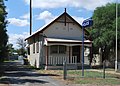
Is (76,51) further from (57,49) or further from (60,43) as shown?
(60,43)

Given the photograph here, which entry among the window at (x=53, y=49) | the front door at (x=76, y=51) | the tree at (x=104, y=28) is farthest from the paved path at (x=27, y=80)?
the tree at (x=104, y=28)

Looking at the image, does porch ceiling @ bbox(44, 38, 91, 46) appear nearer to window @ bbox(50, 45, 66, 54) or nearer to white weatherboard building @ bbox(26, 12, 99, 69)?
white weatherboard building @ bbox(26, 12, 99, 69)

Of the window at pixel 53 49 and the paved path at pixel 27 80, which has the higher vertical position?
the window at pixel 53 49

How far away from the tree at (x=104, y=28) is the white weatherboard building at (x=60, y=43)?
2.26 metres

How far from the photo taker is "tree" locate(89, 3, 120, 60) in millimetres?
39781

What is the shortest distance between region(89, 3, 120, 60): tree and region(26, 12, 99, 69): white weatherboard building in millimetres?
2256

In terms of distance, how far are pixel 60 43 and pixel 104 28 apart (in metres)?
6.61

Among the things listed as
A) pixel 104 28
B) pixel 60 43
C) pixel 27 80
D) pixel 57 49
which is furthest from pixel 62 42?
pixel 27 80

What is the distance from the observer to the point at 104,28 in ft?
133

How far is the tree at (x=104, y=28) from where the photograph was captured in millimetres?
39781

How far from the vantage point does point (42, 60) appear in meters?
38.8

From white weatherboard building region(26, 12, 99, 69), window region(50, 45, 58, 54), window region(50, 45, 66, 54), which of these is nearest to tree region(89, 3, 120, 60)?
white weatherboard building region(26, 12, 99, 69)

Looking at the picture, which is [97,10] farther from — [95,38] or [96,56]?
[96,56]

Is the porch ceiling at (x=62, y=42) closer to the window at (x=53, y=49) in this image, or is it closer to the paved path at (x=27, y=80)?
the window at (x=53, y=49)
